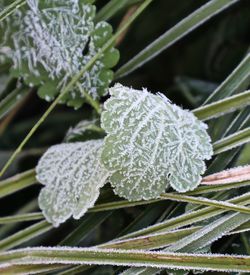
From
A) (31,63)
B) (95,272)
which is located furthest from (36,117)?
(95,272)

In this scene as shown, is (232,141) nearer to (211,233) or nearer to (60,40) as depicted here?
(211,233)

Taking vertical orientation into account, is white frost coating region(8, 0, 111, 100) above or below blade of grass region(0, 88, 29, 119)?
above

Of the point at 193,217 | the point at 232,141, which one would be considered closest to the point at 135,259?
the point at 193,217

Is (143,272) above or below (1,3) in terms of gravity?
below

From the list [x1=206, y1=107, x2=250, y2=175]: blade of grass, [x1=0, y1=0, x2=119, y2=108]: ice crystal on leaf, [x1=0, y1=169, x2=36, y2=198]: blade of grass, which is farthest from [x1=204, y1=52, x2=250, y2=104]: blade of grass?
[x1=0, y1=169, x2=36, y2=198]: blade of grass

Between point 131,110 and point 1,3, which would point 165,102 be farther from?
point 1,3

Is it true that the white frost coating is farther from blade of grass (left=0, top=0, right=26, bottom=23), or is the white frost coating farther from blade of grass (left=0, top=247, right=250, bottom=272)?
blade of grass (left=0, top=247, right=250, bottom=272)
